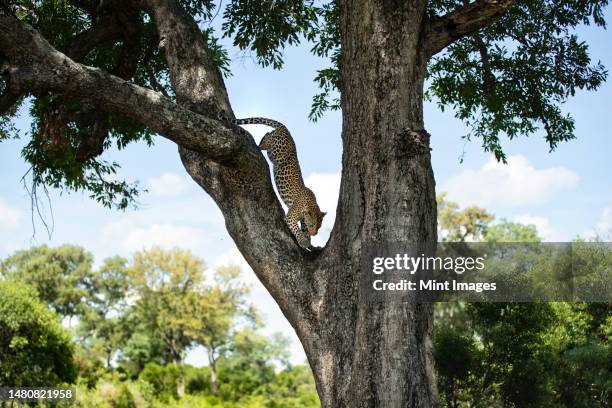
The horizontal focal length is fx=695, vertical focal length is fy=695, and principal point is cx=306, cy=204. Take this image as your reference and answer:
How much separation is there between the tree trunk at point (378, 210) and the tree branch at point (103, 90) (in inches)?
36.3

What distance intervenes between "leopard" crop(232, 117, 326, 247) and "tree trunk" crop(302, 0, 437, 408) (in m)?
1.84

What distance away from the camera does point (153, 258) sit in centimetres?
2684

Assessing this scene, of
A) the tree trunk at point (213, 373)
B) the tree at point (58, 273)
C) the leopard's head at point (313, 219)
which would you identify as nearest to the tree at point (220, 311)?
the tree trunk at point (213, 373)

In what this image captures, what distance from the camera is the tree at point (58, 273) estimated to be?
31609 mm

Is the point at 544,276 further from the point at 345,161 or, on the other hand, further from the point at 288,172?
the point at 345,161

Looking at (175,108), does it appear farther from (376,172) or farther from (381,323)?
(381,323)

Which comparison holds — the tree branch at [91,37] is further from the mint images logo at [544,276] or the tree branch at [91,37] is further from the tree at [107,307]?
the tree at [107,307]

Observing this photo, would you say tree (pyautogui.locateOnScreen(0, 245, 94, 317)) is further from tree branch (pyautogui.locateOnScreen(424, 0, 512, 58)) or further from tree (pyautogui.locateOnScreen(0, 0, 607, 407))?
tree branch (pyautogui.locateOnScreen(424, 0, 512, 58))

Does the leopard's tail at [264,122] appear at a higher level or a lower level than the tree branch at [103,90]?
higher

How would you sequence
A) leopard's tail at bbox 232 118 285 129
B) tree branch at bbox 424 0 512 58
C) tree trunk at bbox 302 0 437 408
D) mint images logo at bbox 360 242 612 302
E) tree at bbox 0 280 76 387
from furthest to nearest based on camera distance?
tree at bbox 0 280 76 387, mint images logo at bbox 360 242 612 302, leopard's tail at bbox 232 118 285 129, tree branch at bbox 424 0 512 58, tree trunk at bbox 302 0 437 408

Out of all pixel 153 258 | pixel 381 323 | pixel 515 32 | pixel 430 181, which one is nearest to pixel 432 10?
pixel 515 32

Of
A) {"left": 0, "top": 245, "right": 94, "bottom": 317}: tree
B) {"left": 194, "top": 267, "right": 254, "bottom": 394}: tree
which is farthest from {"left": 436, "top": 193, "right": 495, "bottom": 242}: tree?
{"left": 0, "top": 245, "right": 94, "bottom": 317}: tree

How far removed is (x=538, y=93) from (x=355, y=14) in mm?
4045

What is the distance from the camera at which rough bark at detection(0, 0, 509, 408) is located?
170 inches
